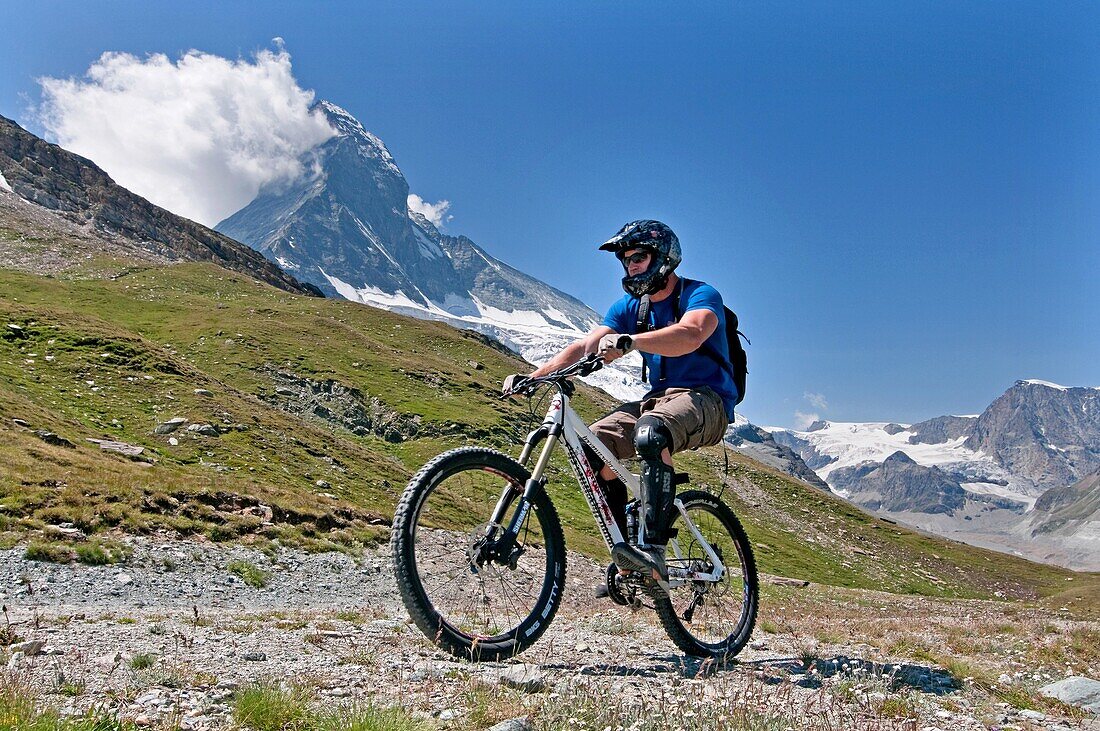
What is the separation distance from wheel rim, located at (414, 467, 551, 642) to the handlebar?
3.07 feet

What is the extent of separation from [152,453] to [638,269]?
2614 centimetres

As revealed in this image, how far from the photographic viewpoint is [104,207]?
13638 centimetres

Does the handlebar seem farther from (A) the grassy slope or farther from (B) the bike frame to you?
(A) the grassy slope

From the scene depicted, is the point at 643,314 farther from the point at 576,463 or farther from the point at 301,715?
the point at 301,715

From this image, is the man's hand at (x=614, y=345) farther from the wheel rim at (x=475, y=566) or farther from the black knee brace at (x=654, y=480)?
the wheel rim at (x=475, y=566)

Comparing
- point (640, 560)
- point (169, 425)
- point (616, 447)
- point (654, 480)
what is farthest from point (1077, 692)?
point (169, 425)

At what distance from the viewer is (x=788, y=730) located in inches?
159

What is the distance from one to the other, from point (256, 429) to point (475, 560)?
31047mm

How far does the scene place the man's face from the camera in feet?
24.4

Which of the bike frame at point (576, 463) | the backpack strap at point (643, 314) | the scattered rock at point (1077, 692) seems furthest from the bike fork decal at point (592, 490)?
the scattered rock at point (1077, 692)

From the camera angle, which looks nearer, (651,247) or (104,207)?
(651,247)

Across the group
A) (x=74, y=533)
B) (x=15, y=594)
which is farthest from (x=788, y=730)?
(x=74, y=533)

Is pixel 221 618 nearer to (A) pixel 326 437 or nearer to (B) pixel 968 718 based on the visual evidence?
(B) pixel 968 718

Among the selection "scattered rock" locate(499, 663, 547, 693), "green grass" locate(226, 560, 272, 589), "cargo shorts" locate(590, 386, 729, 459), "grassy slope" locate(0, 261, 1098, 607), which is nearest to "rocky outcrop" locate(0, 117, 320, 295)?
"grassy slope" locate(0, 261, 1098, 607)
